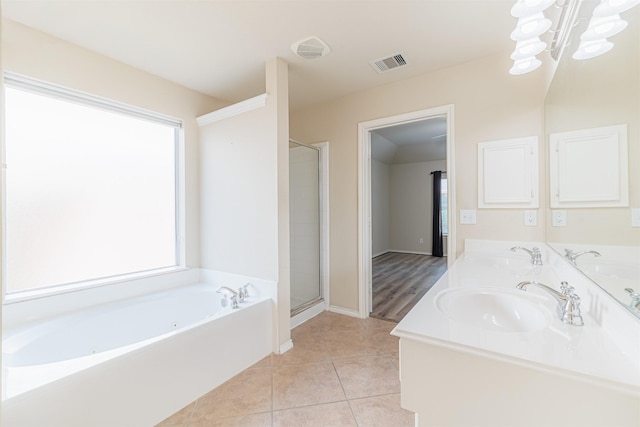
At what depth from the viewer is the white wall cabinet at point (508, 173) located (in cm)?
210

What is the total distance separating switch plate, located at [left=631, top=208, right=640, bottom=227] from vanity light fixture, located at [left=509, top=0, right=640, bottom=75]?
62cm

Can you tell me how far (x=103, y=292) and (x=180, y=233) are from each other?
2.63ft

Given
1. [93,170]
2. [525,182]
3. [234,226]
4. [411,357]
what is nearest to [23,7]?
[93,170]

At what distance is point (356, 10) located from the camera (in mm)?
1819

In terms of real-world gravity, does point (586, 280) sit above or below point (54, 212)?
below

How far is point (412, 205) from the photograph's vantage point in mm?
7004

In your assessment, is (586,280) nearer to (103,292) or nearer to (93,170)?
(103,292)

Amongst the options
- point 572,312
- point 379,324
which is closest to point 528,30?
point 572,312

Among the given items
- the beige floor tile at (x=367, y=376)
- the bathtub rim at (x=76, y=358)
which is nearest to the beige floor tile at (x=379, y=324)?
the beige floor tile at (x=367, y=376)

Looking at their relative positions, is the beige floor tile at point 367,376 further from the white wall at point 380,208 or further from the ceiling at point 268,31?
the white wall at point 380,208

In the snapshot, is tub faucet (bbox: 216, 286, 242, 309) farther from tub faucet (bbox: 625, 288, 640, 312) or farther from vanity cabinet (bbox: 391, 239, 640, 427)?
tub faucet (bbox: 625, 288, 640, 312)

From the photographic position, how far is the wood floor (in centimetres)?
325

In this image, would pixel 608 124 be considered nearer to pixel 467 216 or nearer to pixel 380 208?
pixel 467 216

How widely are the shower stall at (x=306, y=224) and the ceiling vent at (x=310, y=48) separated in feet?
3.10
